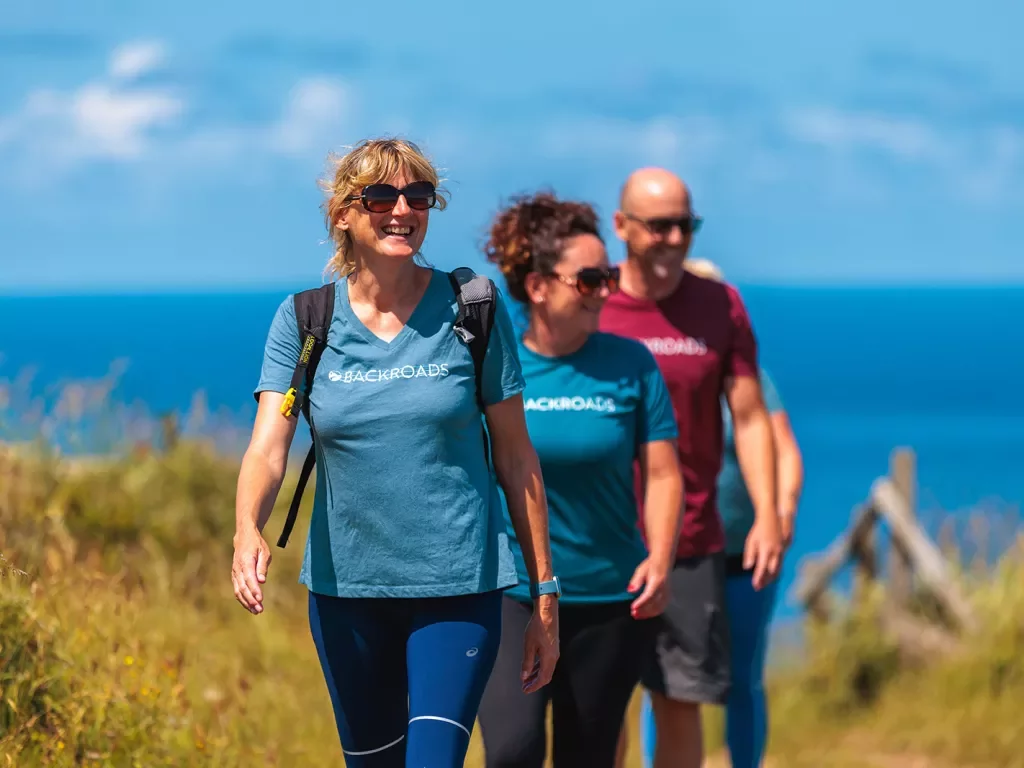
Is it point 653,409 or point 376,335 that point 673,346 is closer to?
point 653,409

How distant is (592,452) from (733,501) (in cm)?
160

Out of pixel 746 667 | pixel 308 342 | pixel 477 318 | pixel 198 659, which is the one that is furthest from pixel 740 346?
pixel 198 659

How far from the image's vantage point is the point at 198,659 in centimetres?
627

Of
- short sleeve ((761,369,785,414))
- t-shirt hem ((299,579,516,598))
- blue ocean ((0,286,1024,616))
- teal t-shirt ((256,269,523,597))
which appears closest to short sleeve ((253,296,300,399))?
teal t-shirt ((256,269,523,597))

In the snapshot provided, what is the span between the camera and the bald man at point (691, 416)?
563 centimetres

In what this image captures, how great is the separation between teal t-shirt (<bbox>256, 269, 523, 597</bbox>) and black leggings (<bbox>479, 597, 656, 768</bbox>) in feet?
2.84

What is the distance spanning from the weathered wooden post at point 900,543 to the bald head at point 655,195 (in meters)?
6.85

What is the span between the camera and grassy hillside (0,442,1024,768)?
4.90 meters

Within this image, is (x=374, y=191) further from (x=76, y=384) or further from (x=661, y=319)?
(x=76, y=384)

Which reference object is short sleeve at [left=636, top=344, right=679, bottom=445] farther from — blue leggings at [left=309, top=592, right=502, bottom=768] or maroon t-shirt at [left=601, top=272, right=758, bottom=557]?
blue leggings at [left=309, top=592, right=502, bottom=768]

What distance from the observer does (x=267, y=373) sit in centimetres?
395

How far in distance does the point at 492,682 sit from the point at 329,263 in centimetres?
141

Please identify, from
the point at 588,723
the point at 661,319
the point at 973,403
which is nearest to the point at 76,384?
the point at 661,319

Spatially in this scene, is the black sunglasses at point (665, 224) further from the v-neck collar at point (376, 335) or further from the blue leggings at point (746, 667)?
the v-neck collar at point (376, 335)
